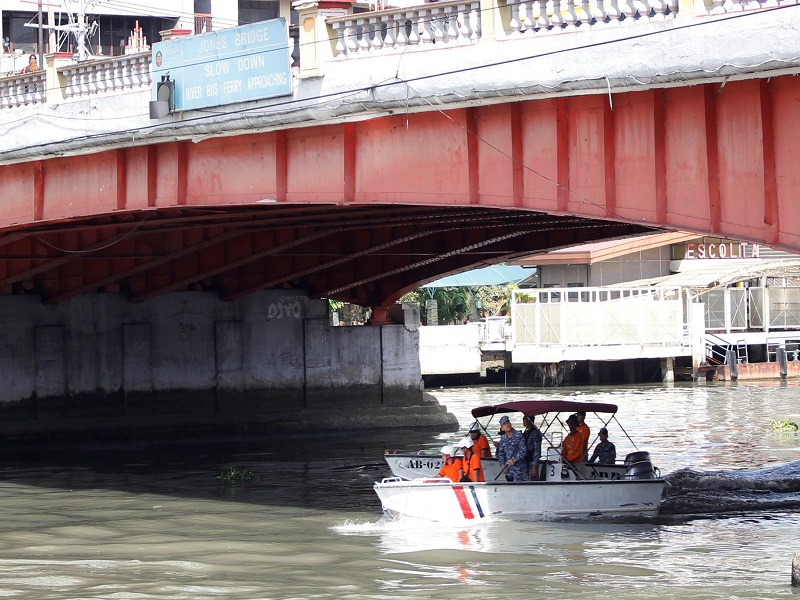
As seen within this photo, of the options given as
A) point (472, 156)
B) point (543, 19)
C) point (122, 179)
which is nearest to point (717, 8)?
point (543, 19)

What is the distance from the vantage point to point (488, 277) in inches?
2613

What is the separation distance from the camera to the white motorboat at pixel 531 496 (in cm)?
2202

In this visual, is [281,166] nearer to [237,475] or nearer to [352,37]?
[352,37]

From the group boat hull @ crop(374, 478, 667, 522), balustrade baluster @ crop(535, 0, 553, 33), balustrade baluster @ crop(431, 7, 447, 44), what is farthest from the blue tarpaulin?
balustrade baluster @ crop(535, 0, 553, 33)

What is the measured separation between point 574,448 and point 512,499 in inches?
110

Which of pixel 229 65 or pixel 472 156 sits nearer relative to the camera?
pixel 472 156

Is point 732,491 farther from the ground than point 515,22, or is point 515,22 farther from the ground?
point 515,22

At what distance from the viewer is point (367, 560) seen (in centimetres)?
1914

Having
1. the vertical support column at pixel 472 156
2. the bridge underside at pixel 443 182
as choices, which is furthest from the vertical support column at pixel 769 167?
the vertical support column at pixel 472 156

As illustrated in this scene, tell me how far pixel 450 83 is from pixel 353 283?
20674 mm

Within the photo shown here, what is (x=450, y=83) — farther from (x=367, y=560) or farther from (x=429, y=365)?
(x=429, y=365)

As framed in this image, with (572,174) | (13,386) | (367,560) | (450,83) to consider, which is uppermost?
(450,83)

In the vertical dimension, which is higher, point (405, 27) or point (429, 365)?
point (405, 27)

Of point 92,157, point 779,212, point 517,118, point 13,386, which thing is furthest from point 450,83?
point 13,386
